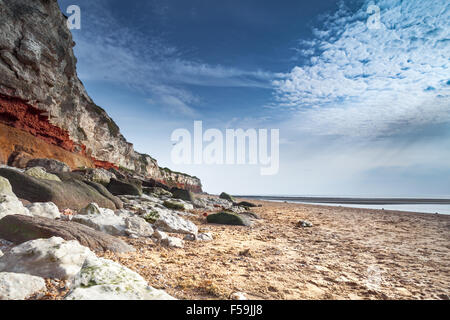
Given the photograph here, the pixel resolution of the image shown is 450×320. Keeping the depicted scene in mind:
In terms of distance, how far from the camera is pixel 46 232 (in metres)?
3.09

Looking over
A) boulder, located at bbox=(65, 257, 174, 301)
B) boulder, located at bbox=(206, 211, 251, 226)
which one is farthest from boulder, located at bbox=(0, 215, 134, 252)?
boulder, located at bbox=(206, 211, 251, 226)

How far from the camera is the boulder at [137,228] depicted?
184 inches

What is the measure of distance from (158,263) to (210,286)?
3.58ft

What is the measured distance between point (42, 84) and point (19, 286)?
2281 centimetres

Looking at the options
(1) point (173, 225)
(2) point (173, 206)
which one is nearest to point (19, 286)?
(1) point (173, 225)

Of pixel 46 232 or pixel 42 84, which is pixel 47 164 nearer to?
pixel 42 84

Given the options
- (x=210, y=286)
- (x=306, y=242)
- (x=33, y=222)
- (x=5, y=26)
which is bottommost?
(x=306, y=242)

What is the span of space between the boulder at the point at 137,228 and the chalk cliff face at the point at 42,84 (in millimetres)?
14945

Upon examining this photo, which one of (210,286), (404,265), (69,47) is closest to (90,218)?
(210,286)

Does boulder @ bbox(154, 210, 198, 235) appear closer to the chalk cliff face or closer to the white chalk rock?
the white chalk rock

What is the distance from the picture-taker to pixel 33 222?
3.23 m

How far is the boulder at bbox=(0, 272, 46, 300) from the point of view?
6.21 feet

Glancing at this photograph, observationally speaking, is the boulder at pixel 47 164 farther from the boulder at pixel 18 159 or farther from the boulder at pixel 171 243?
the boulder at pixel 171 243
